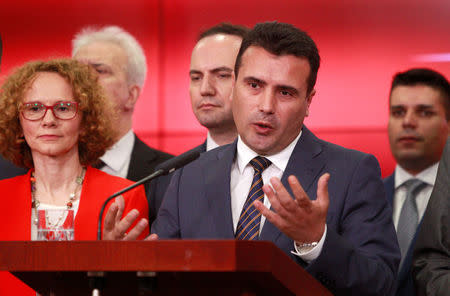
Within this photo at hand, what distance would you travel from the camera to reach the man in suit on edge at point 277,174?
2.14m

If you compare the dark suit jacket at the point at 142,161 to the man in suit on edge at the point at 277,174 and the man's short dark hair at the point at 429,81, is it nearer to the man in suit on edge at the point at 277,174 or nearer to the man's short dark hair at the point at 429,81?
the man in suit on edge at the point at 277,174

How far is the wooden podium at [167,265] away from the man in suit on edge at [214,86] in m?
1.65

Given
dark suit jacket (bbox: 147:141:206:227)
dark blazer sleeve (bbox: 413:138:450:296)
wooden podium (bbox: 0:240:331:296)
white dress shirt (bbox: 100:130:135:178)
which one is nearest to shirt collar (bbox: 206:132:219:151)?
dark suit jacket (bbox: 147:141:206:227)

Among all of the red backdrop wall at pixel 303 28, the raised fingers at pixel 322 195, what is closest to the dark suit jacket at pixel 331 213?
the raised fingers at pixel 322 195

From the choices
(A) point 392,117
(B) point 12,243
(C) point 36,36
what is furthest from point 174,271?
(C) point 36,36

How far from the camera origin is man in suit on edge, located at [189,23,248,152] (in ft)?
10.6

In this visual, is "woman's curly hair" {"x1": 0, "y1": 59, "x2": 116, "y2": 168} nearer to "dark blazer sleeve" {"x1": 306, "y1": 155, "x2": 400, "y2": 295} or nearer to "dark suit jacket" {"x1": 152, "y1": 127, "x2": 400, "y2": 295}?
"dark suit jacket" {"x1": 152, "y1": 127, "x2": 400, "y2": 295}

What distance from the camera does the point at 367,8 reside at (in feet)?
15.6

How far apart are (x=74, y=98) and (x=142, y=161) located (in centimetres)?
88

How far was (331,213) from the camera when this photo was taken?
219 centimetres

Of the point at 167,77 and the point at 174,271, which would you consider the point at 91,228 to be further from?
the point at 167,77

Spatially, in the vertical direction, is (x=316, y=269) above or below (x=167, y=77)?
below

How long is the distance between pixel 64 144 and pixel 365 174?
1168 mm

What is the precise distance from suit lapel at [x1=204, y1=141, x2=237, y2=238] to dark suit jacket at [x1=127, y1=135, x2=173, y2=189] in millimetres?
1148
